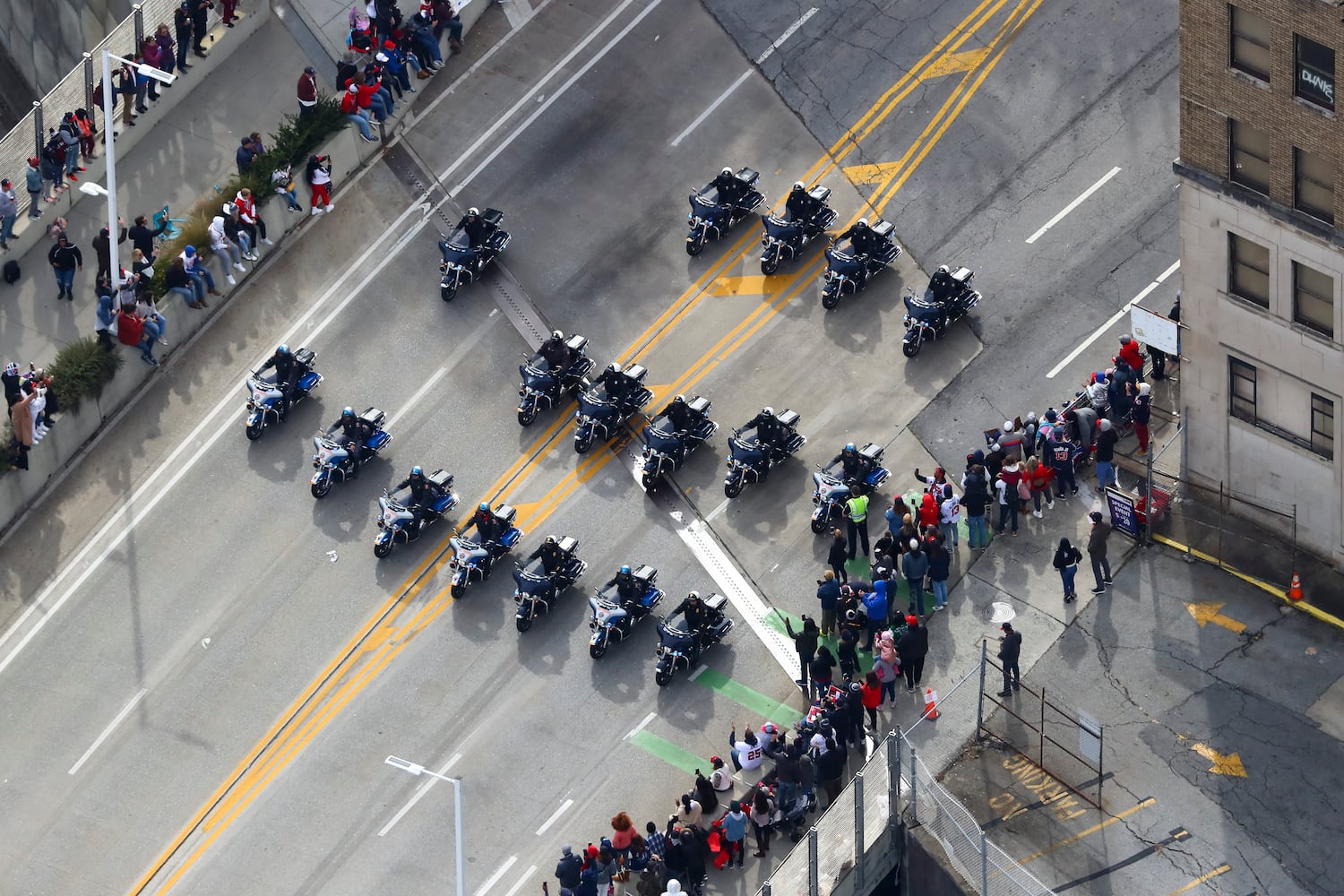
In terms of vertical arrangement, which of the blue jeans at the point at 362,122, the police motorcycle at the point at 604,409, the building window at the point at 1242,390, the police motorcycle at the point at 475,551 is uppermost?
the blue jeans at the point at 362,122

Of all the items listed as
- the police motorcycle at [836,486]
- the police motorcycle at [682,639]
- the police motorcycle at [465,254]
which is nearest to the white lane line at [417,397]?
the police motorcycle at [465,254]

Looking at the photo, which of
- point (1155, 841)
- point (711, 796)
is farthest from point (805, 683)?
point (1155, 841)

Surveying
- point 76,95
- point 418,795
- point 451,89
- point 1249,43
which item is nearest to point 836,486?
point 418,795

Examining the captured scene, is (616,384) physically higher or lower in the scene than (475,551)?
higher

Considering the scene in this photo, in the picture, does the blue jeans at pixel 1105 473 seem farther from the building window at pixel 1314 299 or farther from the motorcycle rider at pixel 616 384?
the motorcycle rider at pixel 616 384

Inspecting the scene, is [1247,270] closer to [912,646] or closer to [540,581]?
[912,646]

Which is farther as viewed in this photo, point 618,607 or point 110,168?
point 110,168
